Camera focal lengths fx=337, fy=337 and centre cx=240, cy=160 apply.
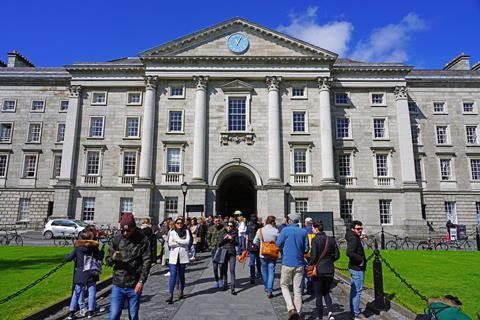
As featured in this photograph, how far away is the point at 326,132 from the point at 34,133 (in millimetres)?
29787

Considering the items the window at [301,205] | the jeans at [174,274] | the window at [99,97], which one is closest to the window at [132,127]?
the window at [99,97]

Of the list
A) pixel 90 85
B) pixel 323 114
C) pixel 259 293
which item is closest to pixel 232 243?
pixel 259 293

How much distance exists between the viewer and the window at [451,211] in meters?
33.4

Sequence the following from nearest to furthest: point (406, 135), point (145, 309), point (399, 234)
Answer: point (145, 309) → point (399, 234) → point (406, 135)

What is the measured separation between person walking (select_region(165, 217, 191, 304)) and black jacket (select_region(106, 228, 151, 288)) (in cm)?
326

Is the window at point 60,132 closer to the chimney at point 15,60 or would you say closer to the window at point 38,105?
the window at point 38,105

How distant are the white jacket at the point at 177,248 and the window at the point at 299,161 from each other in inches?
887

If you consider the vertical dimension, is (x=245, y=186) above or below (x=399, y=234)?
above

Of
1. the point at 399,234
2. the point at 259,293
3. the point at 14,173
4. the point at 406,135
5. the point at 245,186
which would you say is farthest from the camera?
the point at 245,186

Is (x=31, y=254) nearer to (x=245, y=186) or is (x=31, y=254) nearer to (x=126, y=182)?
(x=126, y=182)

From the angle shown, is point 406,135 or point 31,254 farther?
point 406,135

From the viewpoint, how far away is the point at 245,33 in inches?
1281

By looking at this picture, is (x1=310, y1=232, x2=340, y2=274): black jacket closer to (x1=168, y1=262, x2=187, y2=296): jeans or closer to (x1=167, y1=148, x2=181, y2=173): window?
(x1=168, y1=262, x2=187, y2=296): jeans

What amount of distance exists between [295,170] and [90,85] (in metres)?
21.5
